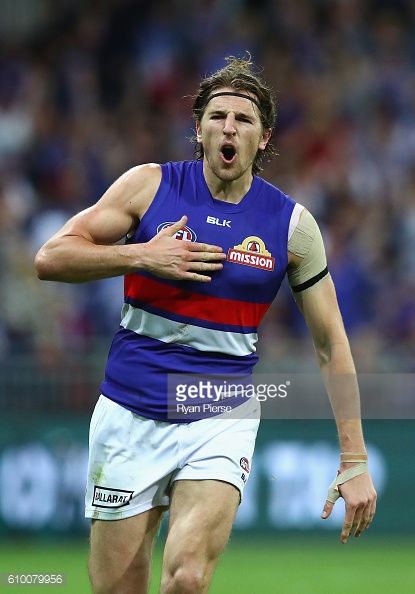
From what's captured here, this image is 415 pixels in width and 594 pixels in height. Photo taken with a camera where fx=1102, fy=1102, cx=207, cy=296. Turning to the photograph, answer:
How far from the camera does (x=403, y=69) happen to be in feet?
44.9

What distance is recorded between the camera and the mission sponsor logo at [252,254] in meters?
5.17

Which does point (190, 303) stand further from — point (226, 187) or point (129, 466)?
point (129, 466)

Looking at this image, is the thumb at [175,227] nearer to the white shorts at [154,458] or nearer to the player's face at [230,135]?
the player's face at [230,135]

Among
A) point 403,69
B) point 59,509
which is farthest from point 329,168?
point 59,509

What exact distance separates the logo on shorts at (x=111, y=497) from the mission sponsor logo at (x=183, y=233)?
1.20 metres

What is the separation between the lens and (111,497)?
5074 mm

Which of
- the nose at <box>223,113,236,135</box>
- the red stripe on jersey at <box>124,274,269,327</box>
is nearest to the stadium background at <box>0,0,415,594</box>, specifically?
the red stripe on jersey at <box>124,274,269,327</box>

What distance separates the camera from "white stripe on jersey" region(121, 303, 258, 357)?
5148 millimetres

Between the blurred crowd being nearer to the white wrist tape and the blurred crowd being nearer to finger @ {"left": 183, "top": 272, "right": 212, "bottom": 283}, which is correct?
the white wrist tape

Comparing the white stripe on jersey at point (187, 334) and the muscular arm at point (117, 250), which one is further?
the white stripe on jersey at point (187, 334)

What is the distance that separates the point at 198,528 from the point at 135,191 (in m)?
1.58

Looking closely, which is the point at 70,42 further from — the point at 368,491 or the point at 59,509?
the point at 368,491

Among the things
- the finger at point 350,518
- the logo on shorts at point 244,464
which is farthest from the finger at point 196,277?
the finger at point 350,518

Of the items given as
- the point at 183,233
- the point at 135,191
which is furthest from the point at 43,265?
the point at 183,233
